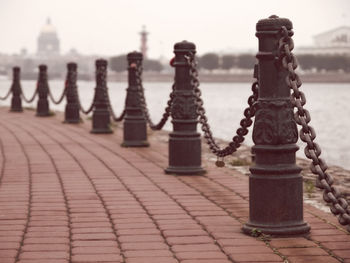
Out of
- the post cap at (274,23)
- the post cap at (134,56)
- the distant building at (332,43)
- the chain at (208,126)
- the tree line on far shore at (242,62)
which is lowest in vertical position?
the tree line on far shore at (242,62)

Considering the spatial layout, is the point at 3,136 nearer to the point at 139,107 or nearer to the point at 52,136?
the point at 52,136

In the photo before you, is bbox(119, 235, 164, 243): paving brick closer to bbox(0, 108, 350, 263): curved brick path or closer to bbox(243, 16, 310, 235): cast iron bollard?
bbox(0, 108, 350, 263): curved brick path

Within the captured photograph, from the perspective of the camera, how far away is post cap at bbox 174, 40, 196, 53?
715cm

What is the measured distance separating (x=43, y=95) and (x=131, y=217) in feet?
42.8

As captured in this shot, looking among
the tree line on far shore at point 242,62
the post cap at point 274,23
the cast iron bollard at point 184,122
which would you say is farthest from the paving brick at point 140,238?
the tree line on far shore at point 242,62

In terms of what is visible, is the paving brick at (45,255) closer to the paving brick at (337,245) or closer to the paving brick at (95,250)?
the paving brick at (95,250)

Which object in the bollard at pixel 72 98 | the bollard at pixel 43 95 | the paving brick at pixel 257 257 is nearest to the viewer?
the paving brick at pixel 257 257

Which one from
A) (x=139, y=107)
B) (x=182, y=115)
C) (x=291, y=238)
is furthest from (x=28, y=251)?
(x=139, y=107)

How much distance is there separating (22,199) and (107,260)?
1996 mm

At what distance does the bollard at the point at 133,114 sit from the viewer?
9.72 m

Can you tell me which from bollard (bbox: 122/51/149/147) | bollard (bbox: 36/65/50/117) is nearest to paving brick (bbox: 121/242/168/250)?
bollard (bbox: 122/51/149/147)

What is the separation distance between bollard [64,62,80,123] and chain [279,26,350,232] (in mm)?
10672

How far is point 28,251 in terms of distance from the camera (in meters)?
4.09

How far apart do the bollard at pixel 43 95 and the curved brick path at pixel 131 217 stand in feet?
29.6
